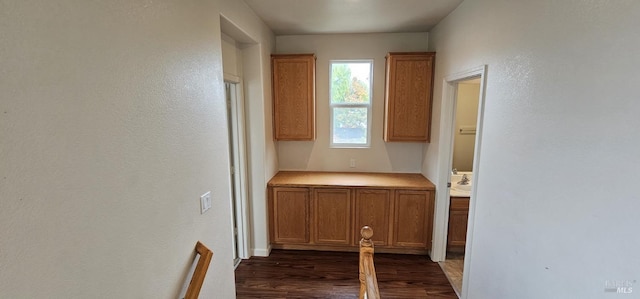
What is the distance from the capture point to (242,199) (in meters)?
3.03

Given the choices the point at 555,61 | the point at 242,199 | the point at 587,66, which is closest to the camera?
the point at 587,66

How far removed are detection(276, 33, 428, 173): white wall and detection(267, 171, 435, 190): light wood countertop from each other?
0.43 ft

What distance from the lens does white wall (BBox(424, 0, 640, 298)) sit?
3.25ft

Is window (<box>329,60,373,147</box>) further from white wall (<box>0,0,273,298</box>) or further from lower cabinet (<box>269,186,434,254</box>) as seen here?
white wall (<box>0,0,273,298</box>)

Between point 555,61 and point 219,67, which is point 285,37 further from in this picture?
point 555,61

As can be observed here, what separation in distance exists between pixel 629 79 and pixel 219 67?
6.94 feet

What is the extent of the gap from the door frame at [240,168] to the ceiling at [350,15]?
0.80 meters

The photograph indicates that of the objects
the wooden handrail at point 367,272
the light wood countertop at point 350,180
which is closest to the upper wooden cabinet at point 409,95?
the light wood countertop at point 350,180

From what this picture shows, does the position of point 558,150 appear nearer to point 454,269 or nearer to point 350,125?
point 454,269

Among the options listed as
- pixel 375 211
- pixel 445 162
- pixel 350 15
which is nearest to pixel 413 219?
pixel 375 211

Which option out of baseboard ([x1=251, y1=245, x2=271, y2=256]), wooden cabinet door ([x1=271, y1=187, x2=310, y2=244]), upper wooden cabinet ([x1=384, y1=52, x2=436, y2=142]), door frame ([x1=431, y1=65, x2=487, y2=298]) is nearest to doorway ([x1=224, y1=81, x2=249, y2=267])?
baseboard ([x1=251, y1=245, x2=271, y2=256])

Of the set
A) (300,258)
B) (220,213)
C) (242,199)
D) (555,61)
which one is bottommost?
(300,258)

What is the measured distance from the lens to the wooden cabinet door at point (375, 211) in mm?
3152

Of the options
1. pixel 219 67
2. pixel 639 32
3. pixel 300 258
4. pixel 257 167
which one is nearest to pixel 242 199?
pixel 257 167
